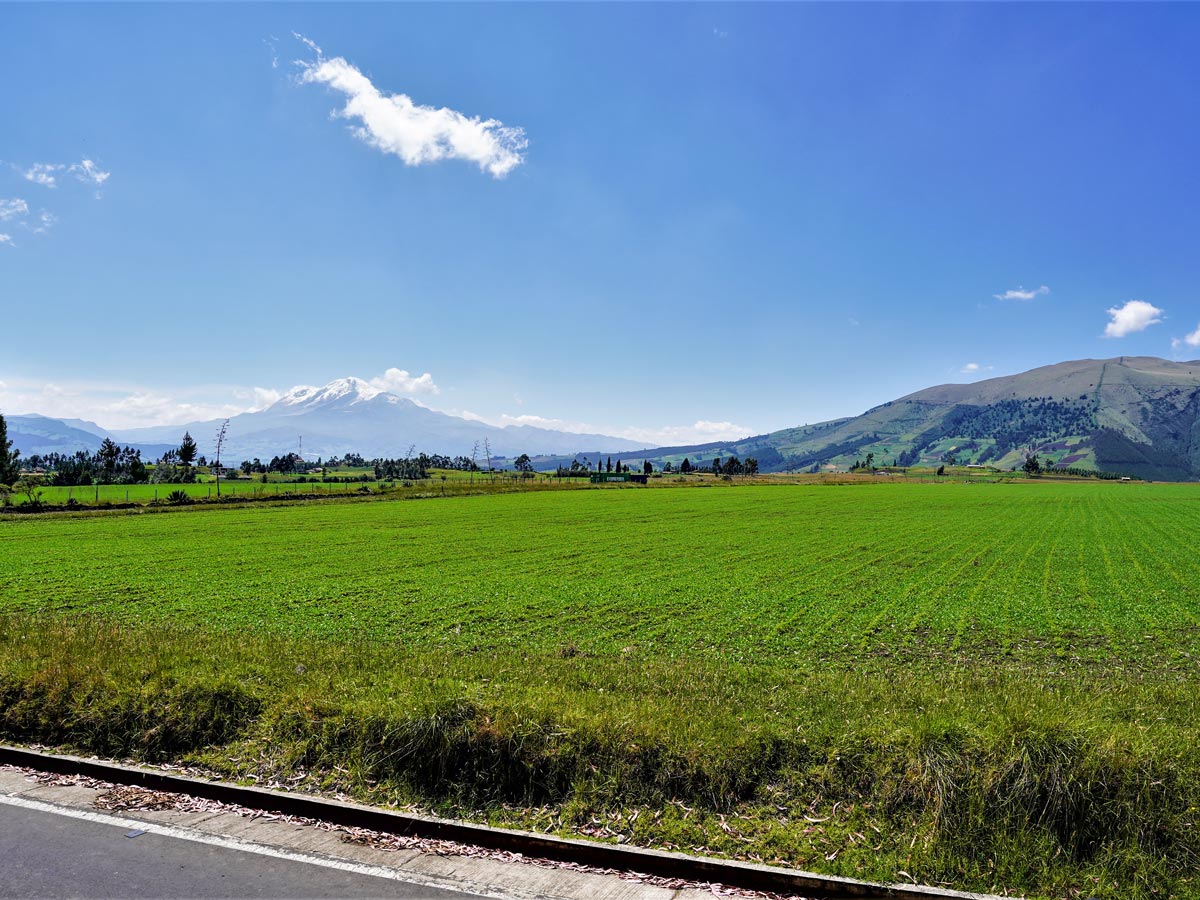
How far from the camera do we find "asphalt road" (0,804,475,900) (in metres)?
5.85

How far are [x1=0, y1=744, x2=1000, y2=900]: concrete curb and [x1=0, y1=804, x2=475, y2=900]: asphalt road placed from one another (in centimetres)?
86

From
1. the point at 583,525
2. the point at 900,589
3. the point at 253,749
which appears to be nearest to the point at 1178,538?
the point at 900,589

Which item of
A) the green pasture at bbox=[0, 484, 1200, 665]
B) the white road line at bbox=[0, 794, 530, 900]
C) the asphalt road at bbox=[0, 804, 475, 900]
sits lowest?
the green pasture at bbox=[0, 484, 1200, 665]

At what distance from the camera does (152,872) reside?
6.13 m

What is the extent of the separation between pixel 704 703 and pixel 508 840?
13.1 ft

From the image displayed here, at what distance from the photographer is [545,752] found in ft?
25.5

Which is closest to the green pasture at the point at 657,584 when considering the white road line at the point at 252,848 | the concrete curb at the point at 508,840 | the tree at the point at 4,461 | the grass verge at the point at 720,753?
the grass verge at the point at 720,753

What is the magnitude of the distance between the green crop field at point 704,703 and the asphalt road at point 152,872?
139 centimetres

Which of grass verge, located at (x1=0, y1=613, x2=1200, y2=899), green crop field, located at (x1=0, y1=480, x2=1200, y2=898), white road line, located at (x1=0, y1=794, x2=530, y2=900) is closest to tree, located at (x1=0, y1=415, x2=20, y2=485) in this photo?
green crop field, located at (x1=0, y1=480, x2=1200, y2=898)

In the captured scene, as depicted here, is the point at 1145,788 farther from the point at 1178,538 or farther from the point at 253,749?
the point at 1178,538

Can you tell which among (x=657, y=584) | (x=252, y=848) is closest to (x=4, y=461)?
(x=657, y=584)

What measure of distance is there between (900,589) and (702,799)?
20.9m

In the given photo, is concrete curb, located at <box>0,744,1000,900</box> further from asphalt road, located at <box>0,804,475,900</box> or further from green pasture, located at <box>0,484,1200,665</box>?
green pasture, located at <box>0,484,1200,665</box>

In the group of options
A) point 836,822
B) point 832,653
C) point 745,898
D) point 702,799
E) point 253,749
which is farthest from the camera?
point 832,653
